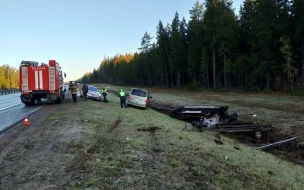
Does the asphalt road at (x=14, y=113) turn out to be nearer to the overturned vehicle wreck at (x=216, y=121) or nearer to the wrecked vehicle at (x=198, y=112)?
the overturned vehicle wreck at (x=216, y=121)

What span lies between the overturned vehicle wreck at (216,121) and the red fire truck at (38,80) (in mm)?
10137

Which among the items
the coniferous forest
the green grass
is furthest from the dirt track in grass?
the coniferous forest

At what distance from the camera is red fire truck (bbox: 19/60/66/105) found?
20250 millimetres

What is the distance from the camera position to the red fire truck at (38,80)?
797 inches

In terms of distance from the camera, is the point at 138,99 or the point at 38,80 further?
the point at 138,99

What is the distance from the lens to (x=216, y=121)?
14664 millimetres

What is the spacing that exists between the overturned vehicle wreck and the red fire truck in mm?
10137

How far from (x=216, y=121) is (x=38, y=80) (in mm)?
14348

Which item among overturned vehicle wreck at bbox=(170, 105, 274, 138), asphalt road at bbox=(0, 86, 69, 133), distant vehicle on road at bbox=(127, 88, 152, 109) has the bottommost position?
overturned vehicle wreck at bbox=(170, 105, 274, 138)

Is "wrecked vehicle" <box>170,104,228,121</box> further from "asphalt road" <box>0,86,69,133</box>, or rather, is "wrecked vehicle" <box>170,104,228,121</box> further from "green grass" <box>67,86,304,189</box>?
"asphalt road" <box>0,86,69,133</box>

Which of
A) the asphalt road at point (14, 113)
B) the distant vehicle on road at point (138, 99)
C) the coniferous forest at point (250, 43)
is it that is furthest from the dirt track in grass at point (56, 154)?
the coniferous forest at point (250, 43)

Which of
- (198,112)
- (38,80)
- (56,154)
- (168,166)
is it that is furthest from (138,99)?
(168,166)

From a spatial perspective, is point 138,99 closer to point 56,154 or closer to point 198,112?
point 198,112

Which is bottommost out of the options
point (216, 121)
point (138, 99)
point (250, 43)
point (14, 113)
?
point (216, 121)
